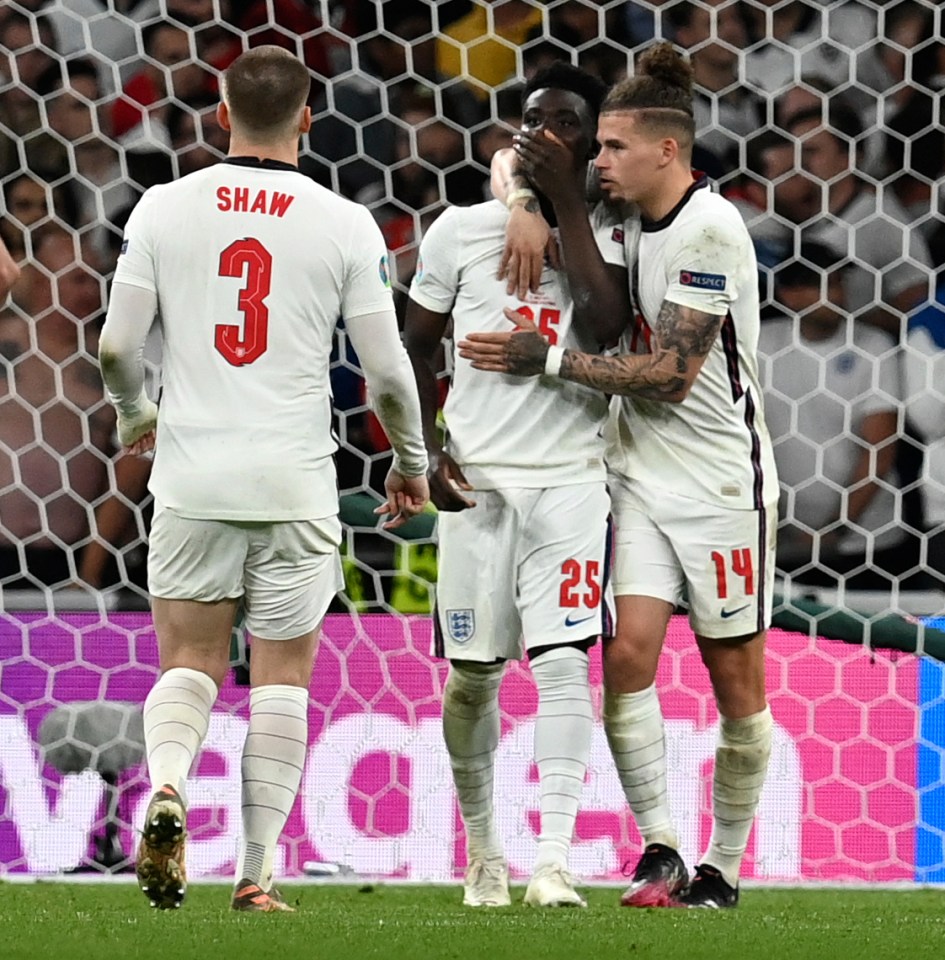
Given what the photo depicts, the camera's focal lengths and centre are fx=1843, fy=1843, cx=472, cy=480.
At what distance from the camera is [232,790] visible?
4582 mm

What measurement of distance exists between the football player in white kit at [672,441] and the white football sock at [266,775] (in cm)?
75

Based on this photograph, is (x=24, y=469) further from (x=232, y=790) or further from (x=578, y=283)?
(x=578, y=283)

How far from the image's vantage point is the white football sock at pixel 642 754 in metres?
3.80

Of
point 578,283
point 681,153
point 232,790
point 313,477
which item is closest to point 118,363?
point 313,477

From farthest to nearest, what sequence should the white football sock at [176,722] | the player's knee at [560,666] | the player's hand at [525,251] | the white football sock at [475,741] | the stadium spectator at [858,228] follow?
the stadium spectator at [858,228] → the white football sock at [475,741] → the player's hand at [525,251] → the player's knee at [560,666] → the white football sock at [176,722]

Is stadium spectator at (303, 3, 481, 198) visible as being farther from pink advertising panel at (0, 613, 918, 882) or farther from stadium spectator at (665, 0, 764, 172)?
pink advertising panel at (0, 613, 918, 882)

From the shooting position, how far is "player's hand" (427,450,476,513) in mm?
3793

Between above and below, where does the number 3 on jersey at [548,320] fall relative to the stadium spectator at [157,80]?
below

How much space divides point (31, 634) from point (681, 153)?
6.65 ft

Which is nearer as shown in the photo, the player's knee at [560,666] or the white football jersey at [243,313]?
the white football jersey at [243,313]

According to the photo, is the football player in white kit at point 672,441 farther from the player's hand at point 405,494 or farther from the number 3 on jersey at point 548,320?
the player's hand at point 405,494

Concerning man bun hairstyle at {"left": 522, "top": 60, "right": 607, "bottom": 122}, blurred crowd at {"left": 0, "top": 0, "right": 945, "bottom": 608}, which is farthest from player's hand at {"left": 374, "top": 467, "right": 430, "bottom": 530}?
blurred crowd at {"left": 0, "top": 0, "right": 945, "bottom": 608}

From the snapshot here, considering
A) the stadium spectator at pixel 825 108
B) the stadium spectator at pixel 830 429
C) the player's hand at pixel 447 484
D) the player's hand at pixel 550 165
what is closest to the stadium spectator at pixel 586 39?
the stadium spectator at pixel 825 108

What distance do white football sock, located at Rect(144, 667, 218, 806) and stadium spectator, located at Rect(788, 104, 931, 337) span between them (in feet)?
7.73
